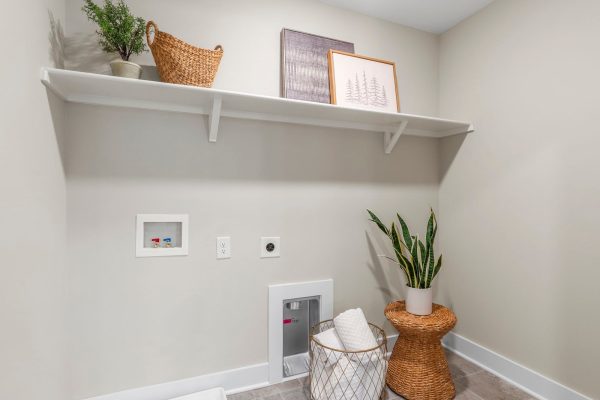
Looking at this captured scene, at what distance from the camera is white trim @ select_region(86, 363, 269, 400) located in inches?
55.6

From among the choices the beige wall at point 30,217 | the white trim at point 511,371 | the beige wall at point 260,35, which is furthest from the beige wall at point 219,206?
the white trim at point 511,371

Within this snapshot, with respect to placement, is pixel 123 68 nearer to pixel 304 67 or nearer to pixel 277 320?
pixel 304 67

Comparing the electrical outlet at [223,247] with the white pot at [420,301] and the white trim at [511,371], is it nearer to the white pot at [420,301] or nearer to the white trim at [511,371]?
the white pot at [420,301]

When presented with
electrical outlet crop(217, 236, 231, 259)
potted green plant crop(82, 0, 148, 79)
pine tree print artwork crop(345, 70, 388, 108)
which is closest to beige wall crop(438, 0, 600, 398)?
pine tree print artwork crop(345, 70, 388, 108)

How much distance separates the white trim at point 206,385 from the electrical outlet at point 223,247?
0.58m

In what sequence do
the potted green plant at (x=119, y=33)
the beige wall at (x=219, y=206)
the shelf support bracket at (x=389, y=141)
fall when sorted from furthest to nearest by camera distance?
the shelf support bracket at (x=389, y=141), the beige wall at (x=219, y=206), the potted green plant at (x=119, y=33)

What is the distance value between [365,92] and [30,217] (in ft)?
5.19

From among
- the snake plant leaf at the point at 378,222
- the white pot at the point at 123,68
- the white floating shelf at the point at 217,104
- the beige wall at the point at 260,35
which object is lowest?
the snake plant leaf at the point at 378,222

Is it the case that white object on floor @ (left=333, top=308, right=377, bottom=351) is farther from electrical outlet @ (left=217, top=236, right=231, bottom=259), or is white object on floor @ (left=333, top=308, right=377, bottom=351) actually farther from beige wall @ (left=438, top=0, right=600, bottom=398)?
beige wall @ (left=438, top=0, right=600, bottom=398)

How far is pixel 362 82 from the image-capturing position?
1747 millimetres

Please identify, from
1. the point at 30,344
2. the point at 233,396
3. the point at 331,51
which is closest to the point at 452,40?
the point at 331,51

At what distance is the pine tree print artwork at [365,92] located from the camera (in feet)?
5.62

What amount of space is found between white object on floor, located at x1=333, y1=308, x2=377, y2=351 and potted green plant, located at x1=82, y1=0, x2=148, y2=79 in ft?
4.60

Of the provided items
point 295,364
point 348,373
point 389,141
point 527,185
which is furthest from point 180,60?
point 527,185
